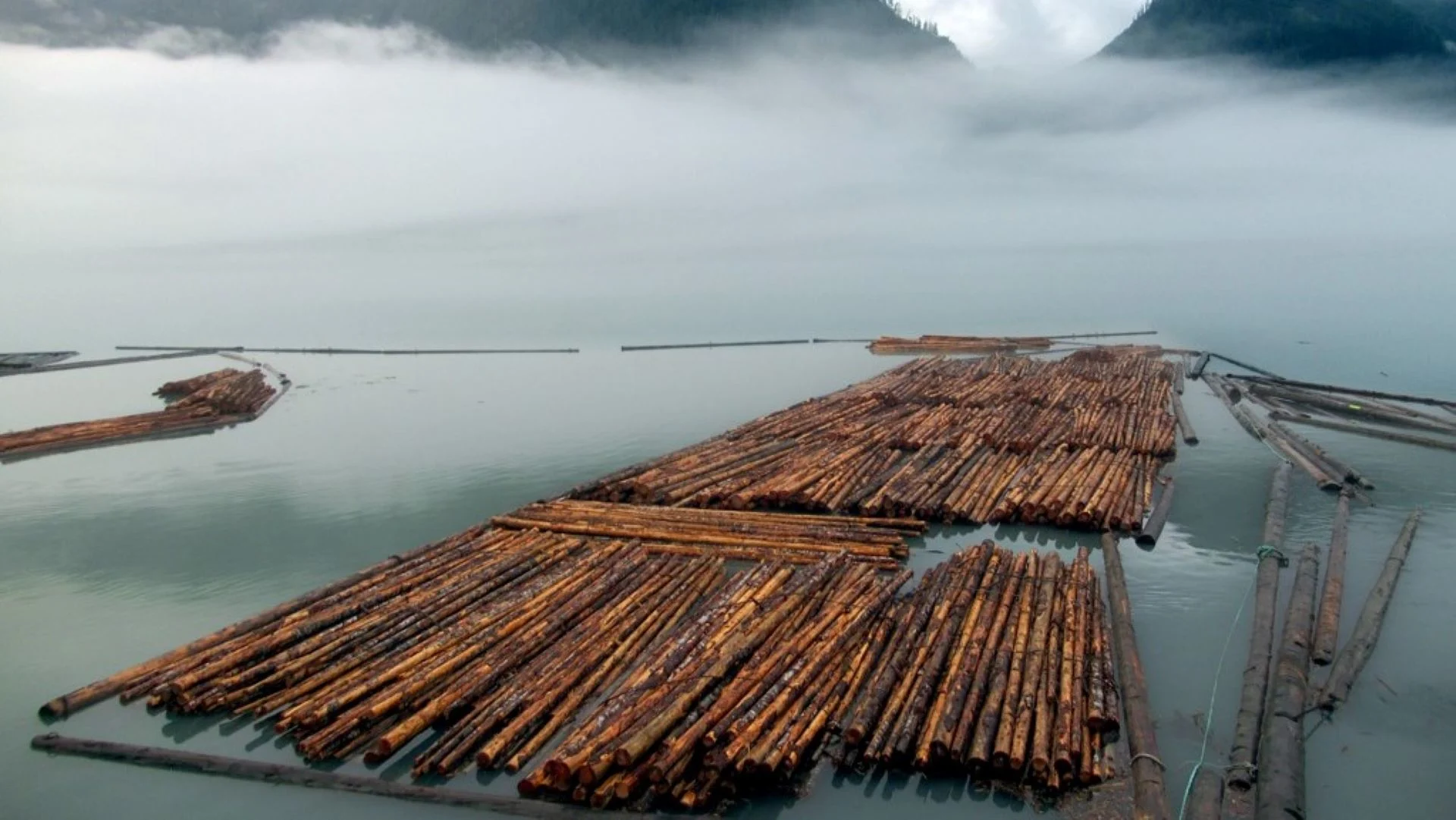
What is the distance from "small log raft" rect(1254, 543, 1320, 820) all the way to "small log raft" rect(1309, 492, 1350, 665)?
90 mm

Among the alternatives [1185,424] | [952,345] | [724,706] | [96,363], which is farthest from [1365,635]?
[96,363]

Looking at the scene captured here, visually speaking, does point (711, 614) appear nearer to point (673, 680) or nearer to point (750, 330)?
point (673, 680)

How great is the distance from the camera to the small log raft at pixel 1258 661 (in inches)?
240

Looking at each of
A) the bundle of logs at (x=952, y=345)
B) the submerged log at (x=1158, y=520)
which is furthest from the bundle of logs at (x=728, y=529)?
the bundle of logs at (x=952, y=345)

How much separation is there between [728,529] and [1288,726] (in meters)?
5.92

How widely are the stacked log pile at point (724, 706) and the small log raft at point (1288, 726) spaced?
263cm

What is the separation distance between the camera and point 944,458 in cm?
1393

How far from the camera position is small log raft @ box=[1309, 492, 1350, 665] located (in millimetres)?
7633

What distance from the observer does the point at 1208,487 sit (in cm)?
1299

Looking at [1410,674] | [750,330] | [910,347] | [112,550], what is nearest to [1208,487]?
[1410,674]

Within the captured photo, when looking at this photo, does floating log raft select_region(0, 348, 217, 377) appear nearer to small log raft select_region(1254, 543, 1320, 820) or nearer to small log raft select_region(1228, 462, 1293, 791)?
small log raft select_region(1228, 462, 1293, 791)

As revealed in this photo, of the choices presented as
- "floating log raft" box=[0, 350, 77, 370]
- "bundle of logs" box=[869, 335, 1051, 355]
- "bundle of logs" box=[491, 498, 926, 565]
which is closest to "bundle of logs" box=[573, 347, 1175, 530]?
"bundle of logs" box=[491, 498, 926, 565]

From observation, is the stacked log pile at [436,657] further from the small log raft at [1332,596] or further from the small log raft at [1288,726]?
the small log raft at [1332,596]

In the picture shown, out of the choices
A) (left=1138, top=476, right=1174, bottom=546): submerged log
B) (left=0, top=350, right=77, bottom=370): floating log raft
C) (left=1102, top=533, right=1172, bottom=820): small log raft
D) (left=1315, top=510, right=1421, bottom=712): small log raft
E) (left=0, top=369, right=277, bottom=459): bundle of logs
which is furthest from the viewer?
(left=0, top=350, right=77, bottom=370): floating log raft
